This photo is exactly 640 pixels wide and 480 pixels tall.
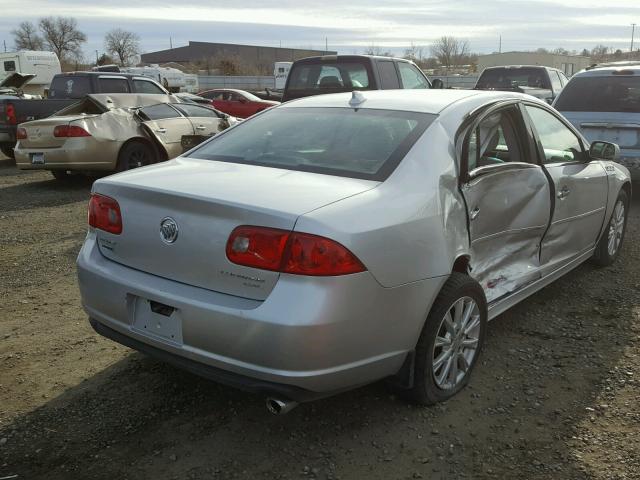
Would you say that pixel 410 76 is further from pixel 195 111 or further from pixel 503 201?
pixel 503 201

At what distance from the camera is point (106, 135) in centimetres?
919

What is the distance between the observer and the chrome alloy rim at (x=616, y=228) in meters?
5.33

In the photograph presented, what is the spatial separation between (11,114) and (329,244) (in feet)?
36.5

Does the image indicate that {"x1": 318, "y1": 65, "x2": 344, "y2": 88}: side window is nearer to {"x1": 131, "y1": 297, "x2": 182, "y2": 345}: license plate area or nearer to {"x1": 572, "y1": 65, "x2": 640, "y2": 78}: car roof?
{"x1": 572, "y1": 65, "x2": 640, "y2": 78}: car roof

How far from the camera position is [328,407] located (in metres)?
3.15

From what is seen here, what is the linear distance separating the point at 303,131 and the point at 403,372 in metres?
1.43

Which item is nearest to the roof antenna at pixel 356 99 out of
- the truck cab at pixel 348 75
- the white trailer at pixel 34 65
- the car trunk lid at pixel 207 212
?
the car trunk lid at pixel 207 212

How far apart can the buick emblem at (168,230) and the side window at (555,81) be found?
1300cm

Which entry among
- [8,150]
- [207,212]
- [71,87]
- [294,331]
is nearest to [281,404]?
[294,331]

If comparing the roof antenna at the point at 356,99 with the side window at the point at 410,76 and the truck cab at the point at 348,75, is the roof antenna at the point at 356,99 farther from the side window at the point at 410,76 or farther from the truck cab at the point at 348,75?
the side window at the point at 410,76

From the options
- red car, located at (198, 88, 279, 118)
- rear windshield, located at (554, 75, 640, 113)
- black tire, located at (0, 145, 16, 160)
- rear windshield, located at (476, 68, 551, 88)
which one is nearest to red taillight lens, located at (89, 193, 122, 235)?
rear windshield, located at (554, 75, 640, 113)

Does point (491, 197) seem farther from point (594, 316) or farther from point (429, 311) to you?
point (594, 316)

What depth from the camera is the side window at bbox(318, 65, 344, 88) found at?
8992mm

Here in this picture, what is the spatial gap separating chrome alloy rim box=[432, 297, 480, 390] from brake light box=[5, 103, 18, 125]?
10937 millimetres
